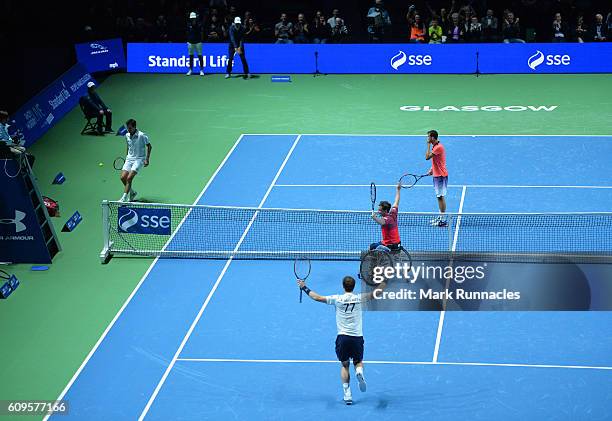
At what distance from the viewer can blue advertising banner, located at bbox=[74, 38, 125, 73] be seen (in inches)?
Answer: 1534

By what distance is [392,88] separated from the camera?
3819 cm

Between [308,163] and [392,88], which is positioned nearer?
[308,163]

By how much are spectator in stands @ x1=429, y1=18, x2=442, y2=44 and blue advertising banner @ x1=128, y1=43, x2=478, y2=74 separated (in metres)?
1.03

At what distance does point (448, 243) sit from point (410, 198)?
11.8ft

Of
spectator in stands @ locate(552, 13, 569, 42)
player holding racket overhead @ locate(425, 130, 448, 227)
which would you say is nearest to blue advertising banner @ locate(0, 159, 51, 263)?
player holding racket overhead @ locate(425, 130, 448, 227)

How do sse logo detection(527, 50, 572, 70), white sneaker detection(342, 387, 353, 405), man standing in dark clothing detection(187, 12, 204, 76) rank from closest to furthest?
white sneaker detection(342, 387, 353, 405) → man standing in dark clothing detection(187, 12, 204, 76) → sse logo detection(527, 50, 572, 70)

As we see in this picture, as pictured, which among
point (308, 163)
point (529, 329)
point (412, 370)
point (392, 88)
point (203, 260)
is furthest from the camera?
point (392, 88)

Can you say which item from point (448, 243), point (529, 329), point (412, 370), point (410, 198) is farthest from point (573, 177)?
point (412, 370)

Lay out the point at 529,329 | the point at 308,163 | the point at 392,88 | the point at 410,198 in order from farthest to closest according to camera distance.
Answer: the point at 392,88
the point at 308,163
the point at 410,198
the point at 529,329

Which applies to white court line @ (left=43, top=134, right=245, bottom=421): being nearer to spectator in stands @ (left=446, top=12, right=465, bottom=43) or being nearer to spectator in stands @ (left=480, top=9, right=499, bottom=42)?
spectator in stands @ (left=446, top=12, right=465, bottom=43)

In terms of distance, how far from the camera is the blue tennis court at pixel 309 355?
17375 millimetres

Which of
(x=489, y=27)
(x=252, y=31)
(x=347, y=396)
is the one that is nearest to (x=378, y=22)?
(x=489, y=27)

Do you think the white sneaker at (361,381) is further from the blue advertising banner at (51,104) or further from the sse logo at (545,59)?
the sse logo at (545,59)

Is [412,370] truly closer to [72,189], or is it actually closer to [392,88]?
[72,189]
